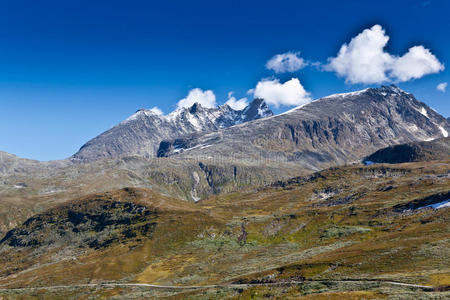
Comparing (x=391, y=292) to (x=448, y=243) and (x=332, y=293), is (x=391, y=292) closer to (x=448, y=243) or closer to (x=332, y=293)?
(x=332, y=293)

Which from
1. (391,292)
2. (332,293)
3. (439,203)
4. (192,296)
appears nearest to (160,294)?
(192,296)

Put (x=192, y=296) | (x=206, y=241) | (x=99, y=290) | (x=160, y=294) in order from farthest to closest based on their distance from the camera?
(x=206, y=241)
(x=99, y=290)
(x=160, y=294)
(x=192, y=296)

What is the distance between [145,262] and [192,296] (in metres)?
80.6

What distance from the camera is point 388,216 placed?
18425 centimetres

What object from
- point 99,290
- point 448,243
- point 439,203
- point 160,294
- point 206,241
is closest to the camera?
point 448,243

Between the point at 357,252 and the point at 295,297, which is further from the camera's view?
the point at 357,252

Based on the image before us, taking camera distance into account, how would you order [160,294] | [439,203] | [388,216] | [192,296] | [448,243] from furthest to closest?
[388,216], [439,203], [160,294], [192,296], [448,243]

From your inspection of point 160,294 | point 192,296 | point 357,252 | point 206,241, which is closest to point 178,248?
point 206,241

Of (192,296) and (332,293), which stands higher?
(332,293)

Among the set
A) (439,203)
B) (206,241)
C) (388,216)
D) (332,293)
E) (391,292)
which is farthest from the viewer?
(206,241)

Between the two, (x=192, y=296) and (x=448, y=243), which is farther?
(x=192, y=296)

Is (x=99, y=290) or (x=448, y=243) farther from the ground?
(x=448, y=243)

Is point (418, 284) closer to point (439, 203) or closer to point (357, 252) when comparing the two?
point (357, 252)

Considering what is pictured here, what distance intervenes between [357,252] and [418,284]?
40.9 metres
